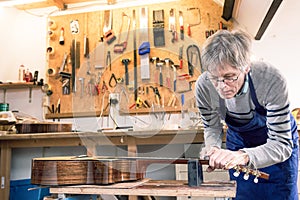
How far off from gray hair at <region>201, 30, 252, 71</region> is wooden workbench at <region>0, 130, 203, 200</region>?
1.12 m

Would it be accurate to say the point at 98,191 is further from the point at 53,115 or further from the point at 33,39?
the point at 33,39

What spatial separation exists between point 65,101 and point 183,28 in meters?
1.35

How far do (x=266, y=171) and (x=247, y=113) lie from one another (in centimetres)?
25

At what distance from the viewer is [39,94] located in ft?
10.2

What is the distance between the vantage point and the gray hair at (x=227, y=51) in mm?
1030

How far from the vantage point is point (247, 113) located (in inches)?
47.6

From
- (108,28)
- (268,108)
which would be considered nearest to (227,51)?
(268,108)

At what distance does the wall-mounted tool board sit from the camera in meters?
2.91

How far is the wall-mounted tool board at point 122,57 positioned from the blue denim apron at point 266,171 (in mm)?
1502

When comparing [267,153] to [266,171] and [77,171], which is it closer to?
[266,171]

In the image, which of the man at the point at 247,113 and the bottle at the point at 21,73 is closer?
the man at the point at 247,113

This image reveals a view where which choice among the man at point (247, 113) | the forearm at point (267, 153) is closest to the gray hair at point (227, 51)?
the man at point (247, 113)

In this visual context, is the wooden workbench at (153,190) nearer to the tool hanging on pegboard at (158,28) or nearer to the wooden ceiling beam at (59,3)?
the tool hanging on pegboard at (158,28)

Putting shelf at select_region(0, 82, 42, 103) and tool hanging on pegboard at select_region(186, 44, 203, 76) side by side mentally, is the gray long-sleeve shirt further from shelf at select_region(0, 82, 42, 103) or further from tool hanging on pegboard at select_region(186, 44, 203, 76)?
shelf at select_region(0, 82, 42, 103)
